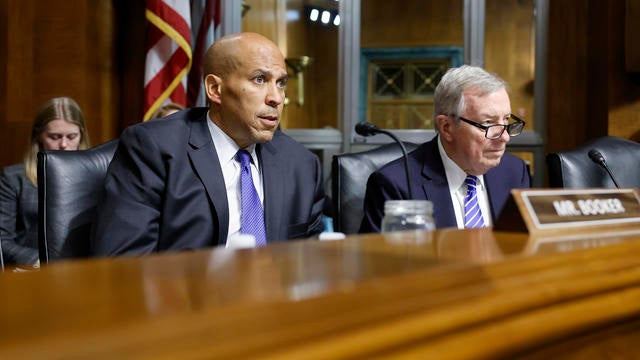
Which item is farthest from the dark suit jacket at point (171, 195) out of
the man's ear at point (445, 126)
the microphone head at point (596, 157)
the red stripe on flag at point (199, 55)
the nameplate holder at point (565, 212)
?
the red stripe on flag at point (199, 55)

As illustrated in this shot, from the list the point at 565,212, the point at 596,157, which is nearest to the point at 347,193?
the point at 596,157

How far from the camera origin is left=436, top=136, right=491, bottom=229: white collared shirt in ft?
7.49

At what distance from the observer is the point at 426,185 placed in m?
2.30

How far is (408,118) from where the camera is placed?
6660 mm

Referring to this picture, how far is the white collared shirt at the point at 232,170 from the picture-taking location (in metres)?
2.20

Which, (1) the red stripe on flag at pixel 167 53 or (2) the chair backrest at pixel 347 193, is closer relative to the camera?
(2) the chair backrest at pixel 347 193

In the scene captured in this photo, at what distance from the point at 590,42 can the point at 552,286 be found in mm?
3936

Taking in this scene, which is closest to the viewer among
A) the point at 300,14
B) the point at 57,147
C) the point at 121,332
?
the point at 121,332

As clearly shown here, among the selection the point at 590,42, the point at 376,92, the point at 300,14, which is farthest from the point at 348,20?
the point at 376,92

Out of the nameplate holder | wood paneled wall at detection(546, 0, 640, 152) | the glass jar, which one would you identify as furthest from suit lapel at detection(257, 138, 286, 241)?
wood paneled wall at detection(546, 0, 640, 152)

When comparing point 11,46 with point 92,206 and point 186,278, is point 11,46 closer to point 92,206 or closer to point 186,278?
point 92,206

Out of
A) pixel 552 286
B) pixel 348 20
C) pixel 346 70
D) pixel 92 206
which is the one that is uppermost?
pixel 348 20

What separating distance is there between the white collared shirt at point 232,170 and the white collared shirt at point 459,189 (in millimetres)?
569

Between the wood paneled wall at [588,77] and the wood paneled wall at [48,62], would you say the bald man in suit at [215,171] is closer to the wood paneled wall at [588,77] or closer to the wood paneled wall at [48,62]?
the wood paneled wall at [48,62]
